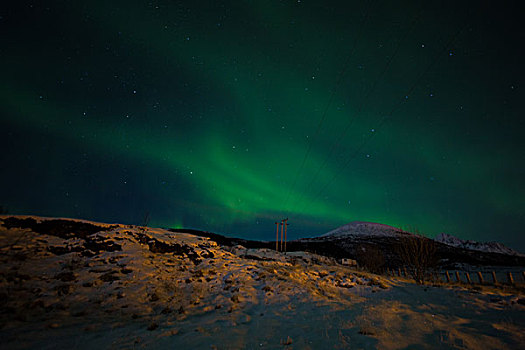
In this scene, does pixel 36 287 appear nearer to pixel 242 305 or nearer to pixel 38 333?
pixel 38 333

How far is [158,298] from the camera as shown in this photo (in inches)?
484

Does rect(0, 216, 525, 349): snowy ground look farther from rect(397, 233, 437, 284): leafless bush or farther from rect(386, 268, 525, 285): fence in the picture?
rect(386, 268, 525, 285): fence

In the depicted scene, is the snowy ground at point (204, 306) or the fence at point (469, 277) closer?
the snowy ground at point (204, 306)

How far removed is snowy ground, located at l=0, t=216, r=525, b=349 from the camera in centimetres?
686

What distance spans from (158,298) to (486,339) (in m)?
13.9

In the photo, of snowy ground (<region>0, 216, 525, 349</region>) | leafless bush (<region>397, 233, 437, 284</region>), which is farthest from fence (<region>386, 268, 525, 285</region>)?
snowy ground (<region>0, 216, 525, 349</region>)

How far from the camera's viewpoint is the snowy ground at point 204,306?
686 centimetres

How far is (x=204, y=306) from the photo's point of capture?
38.2 feet

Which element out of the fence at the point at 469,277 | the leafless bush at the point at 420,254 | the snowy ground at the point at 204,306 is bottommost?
the snowy ground at the point at 204,306

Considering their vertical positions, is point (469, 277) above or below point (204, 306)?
above

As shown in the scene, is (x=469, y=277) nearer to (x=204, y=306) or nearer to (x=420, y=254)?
(x=420, y=254)

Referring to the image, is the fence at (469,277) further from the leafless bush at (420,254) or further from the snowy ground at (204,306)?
the snowy ground at (204,306)

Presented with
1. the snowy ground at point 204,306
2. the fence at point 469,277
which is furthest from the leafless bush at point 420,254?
the snowy ground at point 204,306

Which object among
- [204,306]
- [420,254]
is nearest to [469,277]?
[420,254]
